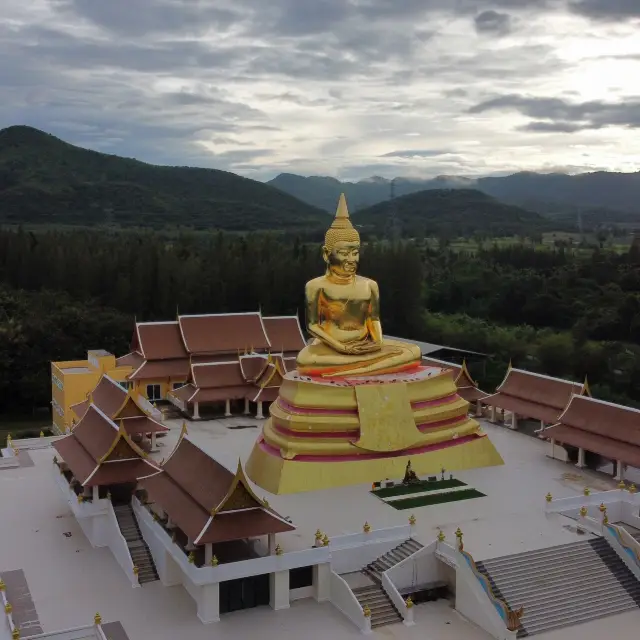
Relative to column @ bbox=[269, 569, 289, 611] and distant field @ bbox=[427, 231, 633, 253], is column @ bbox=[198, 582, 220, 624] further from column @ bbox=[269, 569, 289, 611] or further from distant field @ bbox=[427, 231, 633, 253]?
distant field @ bbox=[427, 231, 633, 253]

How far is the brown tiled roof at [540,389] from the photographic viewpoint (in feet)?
74.7

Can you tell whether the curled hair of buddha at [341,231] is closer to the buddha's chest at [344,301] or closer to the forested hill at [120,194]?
the buddha's chest at [344,301]

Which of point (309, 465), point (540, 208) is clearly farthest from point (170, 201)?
point (309, 465)

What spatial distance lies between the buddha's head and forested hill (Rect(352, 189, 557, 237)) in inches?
3247

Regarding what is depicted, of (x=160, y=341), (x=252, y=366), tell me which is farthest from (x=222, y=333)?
(x=252, y=366)

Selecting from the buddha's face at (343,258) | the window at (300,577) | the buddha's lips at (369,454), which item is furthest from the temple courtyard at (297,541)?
the buddha's face at (343,258)

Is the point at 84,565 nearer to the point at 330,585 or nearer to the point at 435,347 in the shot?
the point at 330,585

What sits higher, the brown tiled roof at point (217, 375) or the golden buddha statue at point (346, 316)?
the golden buddha statue at point (346, 316)

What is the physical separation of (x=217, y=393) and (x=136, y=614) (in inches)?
503

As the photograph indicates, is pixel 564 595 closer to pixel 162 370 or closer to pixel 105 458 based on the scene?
pixel 105 458

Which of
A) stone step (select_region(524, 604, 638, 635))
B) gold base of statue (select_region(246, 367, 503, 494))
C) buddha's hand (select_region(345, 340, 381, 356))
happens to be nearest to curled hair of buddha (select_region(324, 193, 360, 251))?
buddha's hand (select_region(345, 340, 381, 356))

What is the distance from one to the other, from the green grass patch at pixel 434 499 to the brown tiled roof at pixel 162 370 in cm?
1251

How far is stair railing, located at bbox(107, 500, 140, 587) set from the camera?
1429cm

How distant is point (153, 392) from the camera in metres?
28.1
